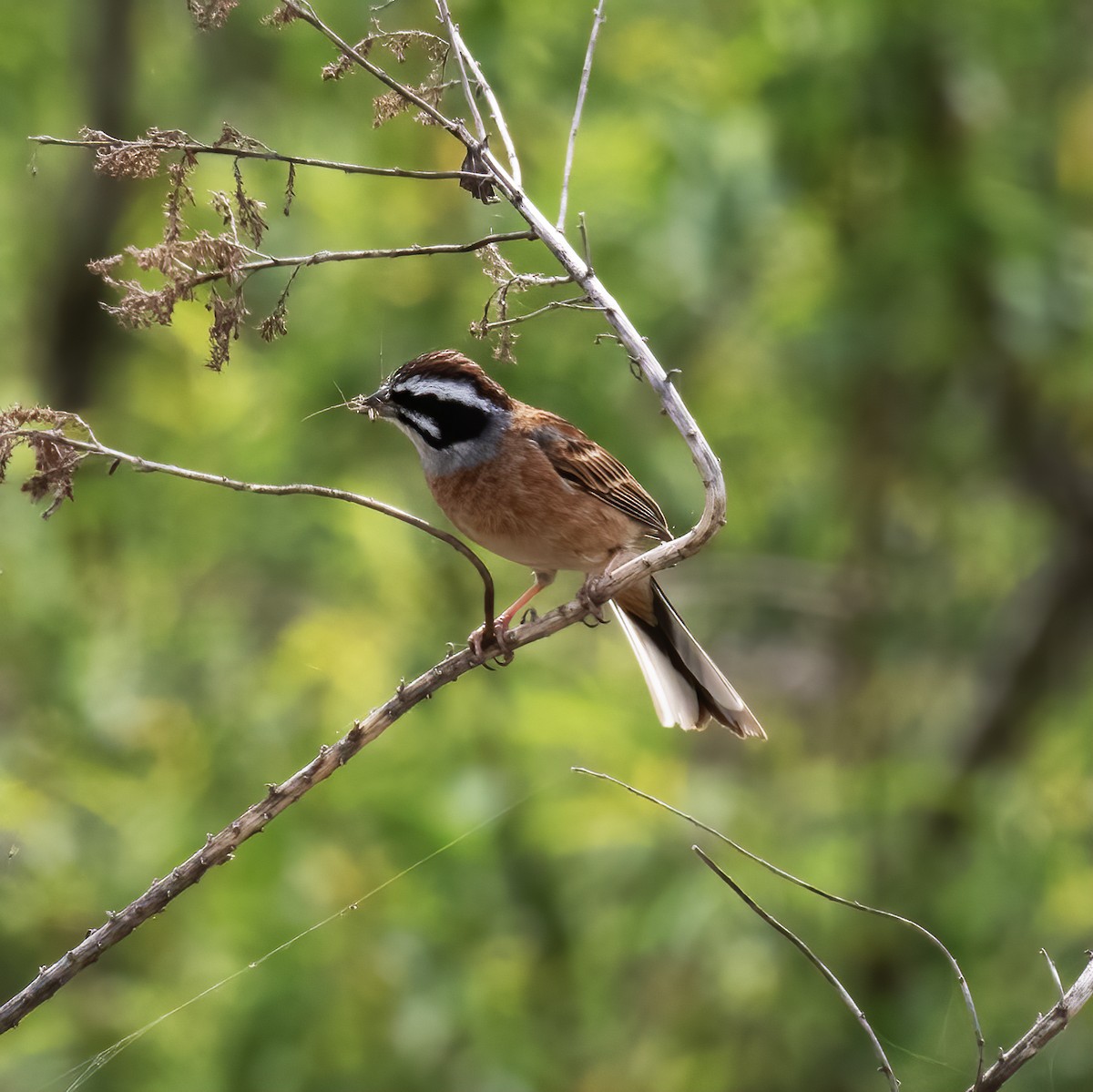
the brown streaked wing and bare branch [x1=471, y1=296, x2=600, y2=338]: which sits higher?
bare branch [x1=471, y1=296, x2=600, y2=338]

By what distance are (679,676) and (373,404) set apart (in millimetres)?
1493

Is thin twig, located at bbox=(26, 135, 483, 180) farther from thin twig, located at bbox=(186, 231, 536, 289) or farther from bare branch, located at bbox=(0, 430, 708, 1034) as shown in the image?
bare branch, located at bbox=(0, 430, 708, 1034)

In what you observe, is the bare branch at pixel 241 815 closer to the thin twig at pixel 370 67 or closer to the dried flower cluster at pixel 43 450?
the dried flower cluster at pixel 43 450

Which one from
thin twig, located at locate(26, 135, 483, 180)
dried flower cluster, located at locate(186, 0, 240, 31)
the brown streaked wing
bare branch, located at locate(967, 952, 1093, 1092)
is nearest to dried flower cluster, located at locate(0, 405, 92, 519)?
thin twig, located at locate(26, 135, 483, 180)

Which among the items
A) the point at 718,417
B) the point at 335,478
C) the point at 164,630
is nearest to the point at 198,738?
the point at 164,630

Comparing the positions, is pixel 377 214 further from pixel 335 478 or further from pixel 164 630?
pixel 164 630

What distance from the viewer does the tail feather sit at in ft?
13.2

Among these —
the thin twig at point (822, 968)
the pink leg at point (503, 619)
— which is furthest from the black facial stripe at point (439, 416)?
the thin twig at point (822, 968)

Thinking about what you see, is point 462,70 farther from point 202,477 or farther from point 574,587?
point 574,587

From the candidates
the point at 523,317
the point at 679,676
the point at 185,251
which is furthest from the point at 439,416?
the point at 185,251

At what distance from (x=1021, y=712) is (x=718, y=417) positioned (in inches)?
123

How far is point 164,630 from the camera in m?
7.44

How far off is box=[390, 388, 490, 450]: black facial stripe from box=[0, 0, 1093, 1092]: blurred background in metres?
1.31

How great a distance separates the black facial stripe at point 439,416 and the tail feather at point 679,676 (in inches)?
28.1
